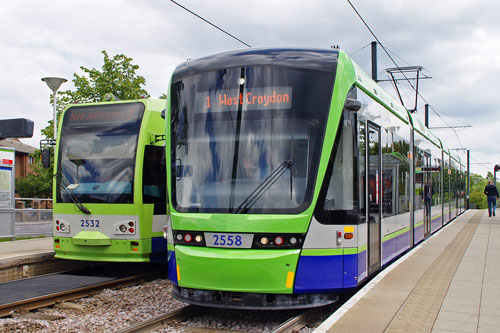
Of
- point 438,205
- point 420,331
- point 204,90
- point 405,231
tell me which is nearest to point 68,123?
point 204,90

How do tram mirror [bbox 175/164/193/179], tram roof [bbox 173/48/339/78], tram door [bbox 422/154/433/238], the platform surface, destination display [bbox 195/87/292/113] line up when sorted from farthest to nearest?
tram door [bbox 422/154/433/238] → the platform surface → tram mirror [bbox 175/164/193/179] → tram roof [bbox 173/48/339/78] → destination display [bbox 195/87/292/113]

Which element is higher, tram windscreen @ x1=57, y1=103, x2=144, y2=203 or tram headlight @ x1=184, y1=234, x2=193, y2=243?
tram windscreen @ x1=57, y1=103, x2=144, y2=203

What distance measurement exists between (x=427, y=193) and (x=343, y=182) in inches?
334

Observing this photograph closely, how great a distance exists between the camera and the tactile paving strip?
5414mm

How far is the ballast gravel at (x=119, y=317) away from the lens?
6789mm

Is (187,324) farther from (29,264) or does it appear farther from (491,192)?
(491,192)

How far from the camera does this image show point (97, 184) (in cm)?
1026

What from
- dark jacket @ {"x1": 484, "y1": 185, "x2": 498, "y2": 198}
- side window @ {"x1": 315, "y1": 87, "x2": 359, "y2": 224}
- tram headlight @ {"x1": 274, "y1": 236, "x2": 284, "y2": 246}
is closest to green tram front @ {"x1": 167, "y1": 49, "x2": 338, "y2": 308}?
tram headlight @ {"x1": 274, "y1": 236, "x2": 284, "y2": 246}

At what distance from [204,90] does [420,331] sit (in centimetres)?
393

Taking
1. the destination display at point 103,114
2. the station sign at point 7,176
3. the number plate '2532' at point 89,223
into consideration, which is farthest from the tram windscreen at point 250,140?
the station sign at point 7,176

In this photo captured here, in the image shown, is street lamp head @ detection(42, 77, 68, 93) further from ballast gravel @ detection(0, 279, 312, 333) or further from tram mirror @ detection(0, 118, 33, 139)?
tram mirror @ detection(0, 118, 33, 139)

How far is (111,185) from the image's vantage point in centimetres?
1018

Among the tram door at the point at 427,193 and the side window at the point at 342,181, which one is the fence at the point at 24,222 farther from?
the side window at the point at 342,181

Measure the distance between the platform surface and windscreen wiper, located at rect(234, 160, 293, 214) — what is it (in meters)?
6.29
